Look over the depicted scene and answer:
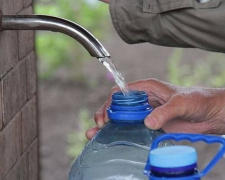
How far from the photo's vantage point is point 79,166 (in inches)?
88.9

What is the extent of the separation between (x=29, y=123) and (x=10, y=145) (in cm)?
28

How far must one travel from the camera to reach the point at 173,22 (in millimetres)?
2271

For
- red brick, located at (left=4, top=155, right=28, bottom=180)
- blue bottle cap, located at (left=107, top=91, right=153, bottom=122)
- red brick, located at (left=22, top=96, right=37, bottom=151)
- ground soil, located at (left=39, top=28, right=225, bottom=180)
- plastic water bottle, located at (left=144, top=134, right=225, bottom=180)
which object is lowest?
ground soil, located at (left=39, top=28, right=225, bottom=180)

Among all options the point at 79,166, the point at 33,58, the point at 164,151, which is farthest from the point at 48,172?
the point at 164,151

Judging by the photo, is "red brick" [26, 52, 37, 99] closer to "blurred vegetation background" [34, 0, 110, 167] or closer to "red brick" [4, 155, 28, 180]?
"red brick" [4, 155, 28, 180]

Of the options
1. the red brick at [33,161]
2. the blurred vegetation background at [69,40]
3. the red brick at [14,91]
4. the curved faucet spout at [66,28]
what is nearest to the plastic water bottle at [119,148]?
the curved faucet spout at [66,28]

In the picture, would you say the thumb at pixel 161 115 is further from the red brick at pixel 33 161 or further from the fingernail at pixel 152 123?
the red brick at pixel 33 161

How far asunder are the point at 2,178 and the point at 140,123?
1.33 feet

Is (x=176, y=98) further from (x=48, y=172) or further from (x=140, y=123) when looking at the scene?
(x=48, y=172)

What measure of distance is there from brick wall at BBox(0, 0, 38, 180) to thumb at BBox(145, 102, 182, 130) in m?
0.41

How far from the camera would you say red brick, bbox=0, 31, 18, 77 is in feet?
7.27

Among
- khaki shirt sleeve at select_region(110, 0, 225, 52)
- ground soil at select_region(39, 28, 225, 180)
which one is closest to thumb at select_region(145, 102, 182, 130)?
khaki shirt sleeve at select_region(110, 0, 225, 52)

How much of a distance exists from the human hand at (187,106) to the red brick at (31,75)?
10.8 inches

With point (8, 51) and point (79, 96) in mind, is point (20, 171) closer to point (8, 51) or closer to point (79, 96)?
point (8, 51)
